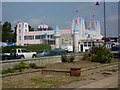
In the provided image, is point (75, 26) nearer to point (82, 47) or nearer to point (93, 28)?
point (82, 47)

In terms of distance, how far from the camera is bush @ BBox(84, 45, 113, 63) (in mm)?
17280

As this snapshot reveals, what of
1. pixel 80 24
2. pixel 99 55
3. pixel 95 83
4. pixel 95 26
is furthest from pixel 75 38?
pixel 95 83

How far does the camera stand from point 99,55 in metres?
17.9

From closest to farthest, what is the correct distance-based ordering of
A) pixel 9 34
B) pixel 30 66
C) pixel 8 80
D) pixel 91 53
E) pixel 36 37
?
1. pixel 8 80
2. pixel 30 66
3. pixel 91 53
4. pixel 36 37
5. pixel 9 34

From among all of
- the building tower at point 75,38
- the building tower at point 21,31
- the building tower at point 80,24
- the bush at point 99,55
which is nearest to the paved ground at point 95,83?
the bush at point 99,55

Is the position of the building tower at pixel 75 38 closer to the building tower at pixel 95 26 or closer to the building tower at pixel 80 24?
the building tower at pixel 80 24

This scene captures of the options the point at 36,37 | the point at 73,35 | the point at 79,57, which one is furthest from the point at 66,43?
the point at 79,57

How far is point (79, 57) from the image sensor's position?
19.5 m

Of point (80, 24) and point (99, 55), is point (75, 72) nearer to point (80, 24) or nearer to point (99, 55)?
point (99, 55)

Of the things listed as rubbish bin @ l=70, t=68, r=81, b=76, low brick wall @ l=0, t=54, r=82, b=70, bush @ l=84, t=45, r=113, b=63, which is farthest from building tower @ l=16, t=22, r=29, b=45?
rubbish bin @ l=70, t=68, r=81, b=76

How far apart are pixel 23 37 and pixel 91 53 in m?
54.6

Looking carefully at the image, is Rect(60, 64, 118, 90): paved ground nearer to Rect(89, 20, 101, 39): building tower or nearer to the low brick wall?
the low brick wall

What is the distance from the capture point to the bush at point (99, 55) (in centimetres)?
1728

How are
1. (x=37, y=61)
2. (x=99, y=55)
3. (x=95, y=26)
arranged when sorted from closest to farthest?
1. (x=37, y=61)
2. (x=99, y=55)
3. (x=95, y=26)
